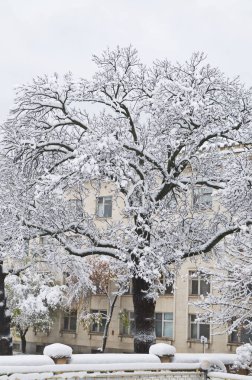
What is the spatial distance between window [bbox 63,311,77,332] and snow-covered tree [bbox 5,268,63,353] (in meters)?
2.15

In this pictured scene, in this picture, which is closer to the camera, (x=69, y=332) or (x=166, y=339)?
(x=166, y=339)

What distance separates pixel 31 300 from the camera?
1484 inches

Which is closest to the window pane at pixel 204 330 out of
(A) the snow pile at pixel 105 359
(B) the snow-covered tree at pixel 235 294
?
(B) the snow-covered tree at pixel 235 294

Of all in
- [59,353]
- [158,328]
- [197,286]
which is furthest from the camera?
[158,328]

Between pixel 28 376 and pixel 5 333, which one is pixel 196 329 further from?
pixel 28 376

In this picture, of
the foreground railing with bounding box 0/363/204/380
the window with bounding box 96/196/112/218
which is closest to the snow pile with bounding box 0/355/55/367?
the foreground railing with bounding box 0/363/204/380

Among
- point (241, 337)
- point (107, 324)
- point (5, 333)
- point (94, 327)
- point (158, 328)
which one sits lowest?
point (5, 333)

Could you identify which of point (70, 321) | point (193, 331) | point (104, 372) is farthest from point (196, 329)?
point (104, 372)

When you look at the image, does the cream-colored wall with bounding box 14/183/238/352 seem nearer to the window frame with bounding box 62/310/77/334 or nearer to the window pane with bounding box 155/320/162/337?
the window frame with bounding box 62/310/77/334

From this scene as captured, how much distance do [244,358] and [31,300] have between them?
2590 centimetres

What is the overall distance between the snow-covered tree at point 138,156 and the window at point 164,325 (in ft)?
57.7

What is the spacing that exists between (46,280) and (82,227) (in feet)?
70.5

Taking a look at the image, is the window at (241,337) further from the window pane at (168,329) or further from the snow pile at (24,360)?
the snow pile at (24,360)

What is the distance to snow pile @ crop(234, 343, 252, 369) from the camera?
44.4ft
